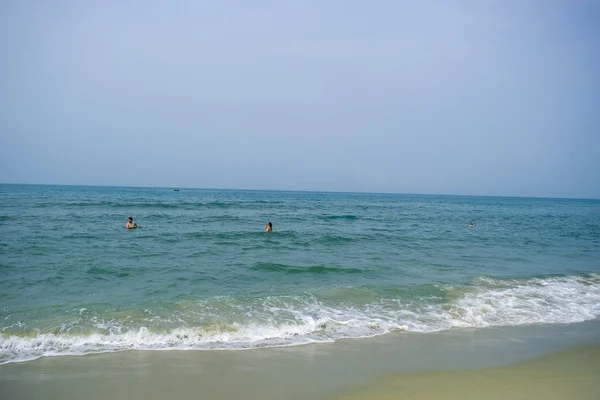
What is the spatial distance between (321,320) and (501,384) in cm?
378

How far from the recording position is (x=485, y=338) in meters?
7.72

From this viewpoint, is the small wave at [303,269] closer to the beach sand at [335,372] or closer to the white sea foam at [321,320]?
the white sea foam at [321,320]

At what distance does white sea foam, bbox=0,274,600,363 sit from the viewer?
6992 mm

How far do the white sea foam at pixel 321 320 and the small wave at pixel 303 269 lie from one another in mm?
3244

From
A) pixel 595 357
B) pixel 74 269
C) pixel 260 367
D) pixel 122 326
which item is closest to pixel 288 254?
pixel 74 269

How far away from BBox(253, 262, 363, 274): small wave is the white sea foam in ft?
10.6

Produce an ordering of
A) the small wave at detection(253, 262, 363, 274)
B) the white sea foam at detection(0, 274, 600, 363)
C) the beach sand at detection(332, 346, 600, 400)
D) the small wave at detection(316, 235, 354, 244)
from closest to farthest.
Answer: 1. the beach sand at detection(332, 346, 600, 400)
2. the white sea foam at detection(0, 274, 600, 363)
3. the small wave at detection(253, 262, 363, 274)
4. the small wave at detection(316, 235, 354, 244)

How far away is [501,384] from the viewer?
5516mm

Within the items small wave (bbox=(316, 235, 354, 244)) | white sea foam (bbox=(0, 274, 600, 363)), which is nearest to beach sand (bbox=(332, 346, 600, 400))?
white sea foam (bbox=(0, 274, 600, 363))

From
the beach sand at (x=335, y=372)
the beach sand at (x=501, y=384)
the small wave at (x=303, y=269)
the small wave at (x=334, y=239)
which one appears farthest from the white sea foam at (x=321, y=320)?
the small wave at (x=334, y=239)

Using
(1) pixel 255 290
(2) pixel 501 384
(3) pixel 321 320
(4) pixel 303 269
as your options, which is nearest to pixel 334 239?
(4) pixel 303 269

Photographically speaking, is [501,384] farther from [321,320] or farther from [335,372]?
[321,320]

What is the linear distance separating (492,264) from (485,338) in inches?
351

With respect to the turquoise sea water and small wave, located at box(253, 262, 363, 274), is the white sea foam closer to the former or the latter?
the turquoise sea water
